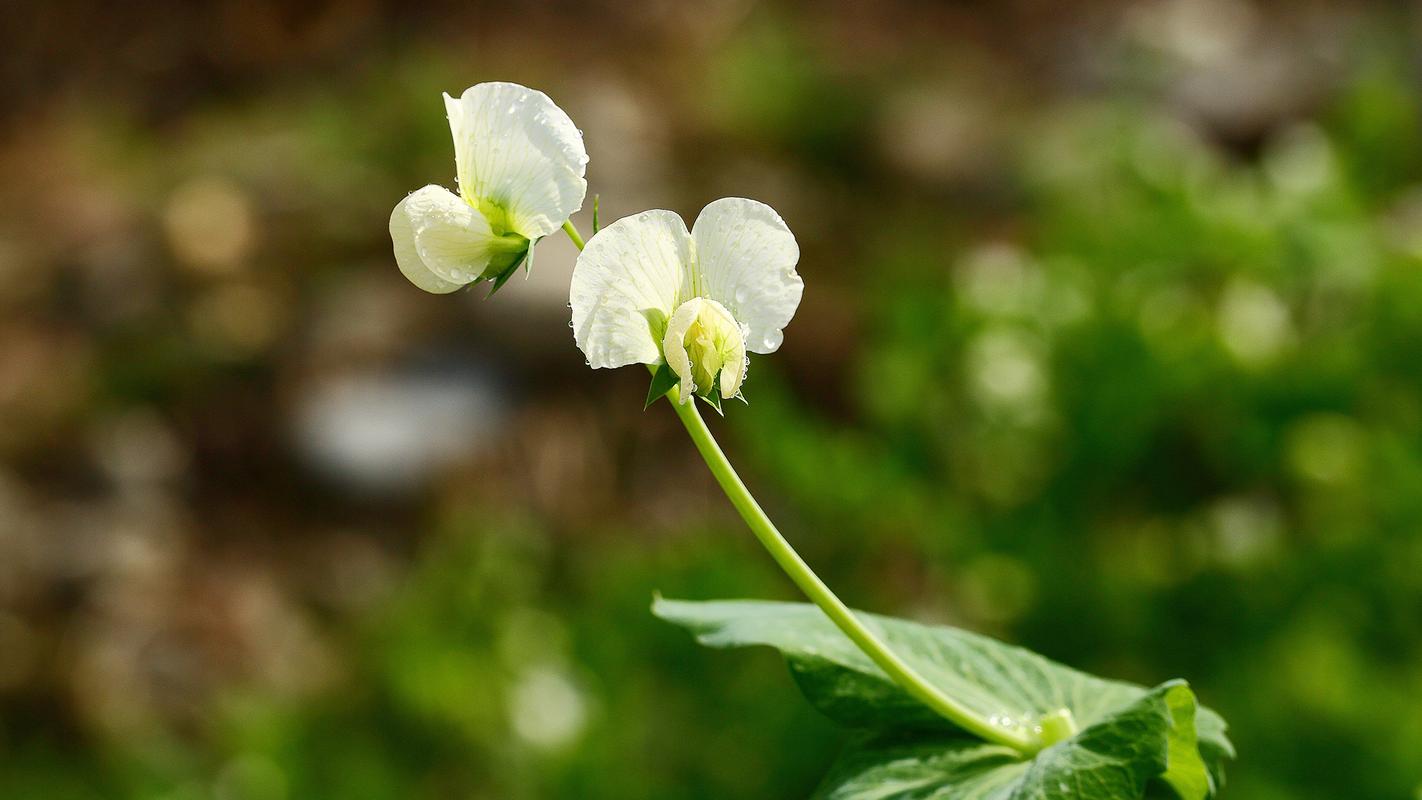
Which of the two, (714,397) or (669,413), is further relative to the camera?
(669,413)

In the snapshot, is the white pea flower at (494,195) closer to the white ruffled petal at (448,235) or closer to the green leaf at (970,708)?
the white ruffled petal at (448,235)

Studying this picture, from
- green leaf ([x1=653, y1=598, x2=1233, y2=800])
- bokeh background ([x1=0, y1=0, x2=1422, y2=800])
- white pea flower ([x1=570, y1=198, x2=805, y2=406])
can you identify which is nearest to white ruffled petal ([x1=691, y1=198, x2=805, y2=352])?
white pea flower ([x1=570, y1=198, x2=805, y2=406])

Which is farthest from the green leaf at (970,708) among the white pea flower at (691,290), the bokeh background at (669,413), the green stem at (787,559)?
the bokeh background at (669,413)

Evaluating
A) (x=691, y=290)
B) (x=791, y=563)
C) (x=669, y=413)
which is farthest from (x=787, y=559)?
(x=669, y=413)

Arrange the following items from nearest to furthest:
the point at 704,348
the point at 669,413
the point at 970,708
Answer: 1. the point at 704,348
2. the point at 970,708
3. the point at 669,413

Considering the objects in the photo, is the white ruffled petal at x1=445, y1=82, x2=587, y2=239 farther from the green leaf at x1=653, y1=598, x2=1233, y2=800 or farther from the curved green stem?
the green leaf at x1=653, y1=598, x2=1233, y2=800

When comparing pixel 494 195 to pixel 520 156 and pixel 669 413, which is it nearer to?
pixel 520 156

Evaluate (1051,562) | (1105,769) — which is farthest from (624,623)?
(1105,769)
